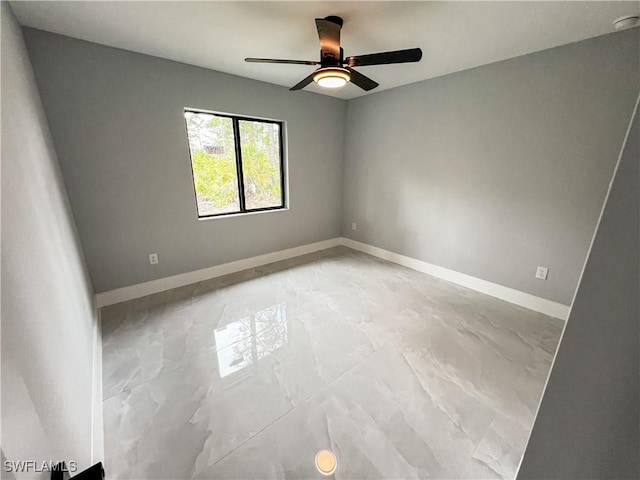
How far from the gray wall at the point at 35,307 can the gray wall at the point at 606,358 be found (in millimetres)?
1127

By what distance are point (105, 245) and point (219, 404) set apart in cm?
198

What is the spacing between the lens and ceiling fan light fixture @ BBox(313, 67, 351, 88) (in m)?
1.83

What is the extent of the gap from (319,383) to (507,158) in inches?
107

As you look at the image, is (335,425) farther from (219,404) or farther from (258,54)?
(258,54)

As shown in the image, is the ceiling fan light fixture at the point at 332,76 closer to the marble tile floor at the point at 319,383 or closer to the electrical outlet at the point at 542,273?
the marble tile floor at the point at 319,383

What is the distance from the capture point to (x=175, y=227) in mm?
2838

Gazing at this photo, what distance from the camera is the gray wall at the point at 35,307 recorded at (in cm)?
67

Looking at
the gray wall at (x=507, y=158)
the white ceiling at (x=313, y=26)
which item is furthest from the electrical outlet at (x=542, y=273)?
the white ceiling at (x=313, y=26)

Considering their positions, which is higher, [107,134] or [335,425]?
[107,134]

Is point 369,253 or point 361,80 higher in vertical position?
point 361,80

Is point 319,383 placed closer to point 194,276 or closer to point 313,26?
point 194,276

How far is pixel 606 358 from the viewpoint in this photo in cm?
44

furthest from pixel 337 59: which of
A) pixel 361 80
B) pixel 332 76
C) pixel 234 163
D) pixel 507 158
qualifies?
pixel 507 158

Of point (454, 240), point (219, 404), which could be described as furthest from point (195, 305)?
point (454, 240)
